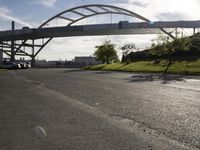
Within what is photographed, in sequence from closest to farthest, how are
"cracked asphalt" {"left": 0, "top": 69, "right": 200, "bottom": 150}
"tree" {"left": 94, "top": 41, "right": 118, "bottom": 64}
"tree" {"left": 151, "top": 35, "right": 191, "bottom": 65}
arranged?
"cracked asphalt" {"left": 0, "top": 69, "right": 200, "bottom": 150} → "tree" {"left": 151, "top": 35, "right": 191, "bottom": 65} → "tree" {"left": 94, "top": 41, "right": 118, "bottom": 64}

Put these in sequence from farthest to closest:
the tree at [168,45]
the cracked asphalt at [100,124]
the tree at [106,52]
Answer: the tree at [106,52] < the tree at [168,45] < the cracked asphalt at [100,124]

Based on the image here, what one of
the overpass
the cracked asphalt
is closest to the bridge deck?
the overpass

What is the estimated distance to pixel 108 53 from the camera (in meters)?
94.8

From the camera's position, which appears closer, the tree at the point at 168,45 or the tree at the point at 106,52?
the tree at the point at 168,45

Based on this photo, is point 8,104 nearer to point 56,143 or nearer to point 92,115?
point 92,115

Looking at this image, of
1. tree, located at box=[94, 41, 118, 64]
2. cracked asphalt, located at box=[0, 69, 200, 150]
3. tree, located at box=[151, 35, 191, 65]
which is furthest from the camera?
tree, located at box=[94, 41, 118, 64]

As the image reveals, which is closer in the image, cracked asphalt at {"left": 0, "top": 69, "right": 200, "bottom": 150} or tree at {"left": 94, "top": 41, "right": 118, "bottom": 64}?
cracked asphalt at {"left": 0, "top": 69, "right": 200, "bottom": 150}

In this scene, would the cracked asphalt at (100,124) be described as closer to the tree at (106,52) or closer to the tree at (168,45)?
the tree at (168,45)

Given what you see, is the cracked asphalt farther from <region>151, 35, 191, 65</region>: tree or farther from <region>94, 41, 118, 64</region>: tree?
<region>94, 41, 118, 64</region>: tree

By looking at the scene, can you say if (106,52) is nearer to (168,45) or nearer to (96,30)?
(96,30)

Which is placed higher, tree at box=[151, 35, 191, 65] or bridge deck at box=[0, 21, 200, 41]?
bridge deck at box=[0, 21, 200, 41]

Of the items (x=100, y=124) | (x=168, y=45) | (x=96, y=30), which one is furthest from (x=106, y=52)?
(x=100, y=124)

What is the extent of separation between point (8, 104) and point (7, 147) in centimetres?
686

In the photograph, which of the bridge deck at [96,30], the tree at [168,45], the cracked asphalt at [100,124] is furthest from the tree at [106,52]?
the cracked asphalt at [100,124]
